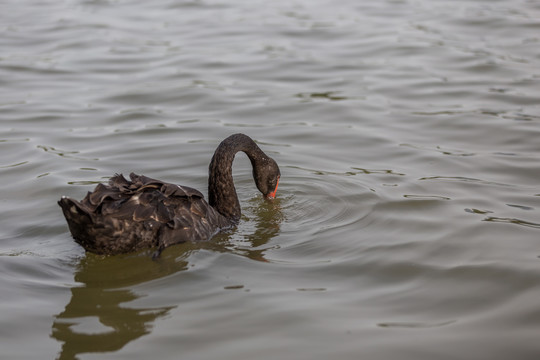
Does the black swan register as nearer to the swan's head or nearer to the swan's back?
the swan's back

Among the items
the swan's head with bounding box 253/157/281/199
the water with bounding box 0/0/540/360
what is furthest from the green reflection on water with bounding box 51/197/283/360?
the swan's head with bounding box 253/157/281/199

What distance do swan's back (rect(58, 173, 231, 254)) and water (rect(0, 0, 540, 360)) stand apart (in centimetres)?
17

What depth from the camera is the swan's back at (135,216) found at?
5387 millimetres

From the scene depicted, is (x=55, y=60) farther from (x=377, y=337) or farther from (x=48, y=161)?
(x=377, y=337)

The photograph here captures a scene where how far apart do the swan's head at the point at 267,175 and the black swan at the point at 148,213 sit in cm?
43

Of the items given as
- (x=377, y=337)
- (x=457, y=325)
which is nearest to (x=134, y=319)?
(x=377, y=337)

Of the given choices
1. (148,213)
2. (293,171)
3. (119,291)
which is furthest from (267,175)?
(119,291)

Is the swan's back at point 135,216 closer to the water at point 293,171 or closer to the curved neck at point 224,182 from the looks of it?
the water at point 293,171

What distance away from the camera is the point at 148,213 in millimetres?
5738

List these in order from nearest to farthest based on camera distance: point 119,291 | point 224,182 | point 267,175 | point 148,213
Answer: point 119,291, point 148,213, point 224,182, point 267,175

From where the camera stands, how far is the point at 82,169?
8070 mm

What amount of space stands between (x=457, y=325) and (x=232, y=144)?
297cm

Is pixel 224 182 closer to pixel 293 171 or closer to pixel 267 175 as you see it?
pixel 267 175

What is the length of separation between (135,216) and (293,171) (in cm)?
284
